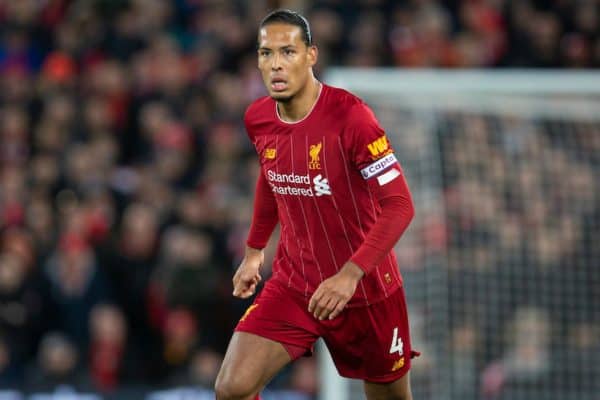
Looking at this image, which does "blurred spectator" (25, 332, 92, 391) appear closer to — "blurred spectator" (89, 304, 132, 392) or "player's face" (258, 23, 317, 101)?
"blurred spectator" (89, 304, 132, 392)

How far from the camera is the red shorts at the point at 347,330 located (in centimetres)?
525

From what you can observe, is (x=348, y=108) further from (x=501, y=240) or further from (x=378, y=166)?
(x=501, y=240)

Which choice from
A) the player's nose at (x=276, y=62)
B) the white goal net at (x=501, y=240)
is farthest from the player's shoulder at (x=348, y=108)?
the white goal net at (x=501, y=240)

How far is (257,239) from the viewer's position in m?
5.67

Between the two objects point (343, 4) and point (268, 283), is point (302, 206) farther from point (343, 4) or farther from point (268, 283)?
point (343, 4)

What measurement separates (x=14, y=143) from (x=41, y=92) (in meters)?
0.69

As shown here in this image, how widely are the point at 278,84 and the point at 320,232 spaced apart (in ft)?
2.18

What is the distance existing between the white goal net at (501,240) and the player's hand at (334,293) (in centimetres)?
353

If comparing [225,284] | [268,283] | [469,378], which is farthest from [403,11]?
[268,283]

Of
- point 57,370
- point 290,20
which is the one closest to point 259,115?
point 290,20

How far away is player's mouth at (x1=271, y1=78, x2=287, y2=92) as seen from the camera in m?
5.00

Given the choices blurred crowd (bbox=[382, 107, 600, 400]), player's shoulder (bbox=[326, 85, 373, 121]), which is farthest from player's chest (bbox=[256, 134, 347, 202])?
blurred crowd (bbox=[382, 107, 600, 400])

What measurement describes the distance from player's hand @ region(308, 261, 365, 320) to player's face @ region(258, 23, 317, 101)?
30.4 inches

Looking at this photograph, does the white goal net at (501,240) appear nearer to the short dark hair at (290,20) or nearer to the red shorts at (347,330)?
the red shorts at (347,330)
